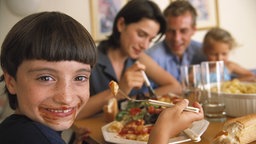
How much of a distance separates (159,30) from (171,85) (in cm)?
32

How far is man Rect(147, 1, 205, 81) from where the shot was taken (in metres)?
2.14

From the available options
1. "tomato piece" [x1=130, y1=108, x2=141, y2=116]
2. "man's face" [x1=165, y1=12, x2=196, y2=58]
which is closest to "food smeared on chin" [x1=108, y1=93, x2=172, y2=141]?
"tomato piece" [x1=130, y1=108, x2=141, y2=116]

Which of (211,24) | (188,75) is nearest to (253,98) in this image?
(188,75)

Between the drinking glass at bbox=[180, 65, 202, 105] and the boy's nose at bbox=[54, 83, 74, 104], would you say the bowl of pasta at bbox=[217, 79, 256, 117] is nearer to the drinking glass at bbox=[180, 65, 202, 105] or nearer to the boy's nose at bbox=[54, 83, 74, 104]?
the drinking glass at bbox=[180, 65, 202, 105]

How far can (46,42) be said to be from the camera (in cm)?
66

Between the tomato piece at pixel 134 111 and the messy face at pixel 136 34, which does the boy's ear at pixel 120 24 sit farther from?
the tomato piece at pixel 134 111

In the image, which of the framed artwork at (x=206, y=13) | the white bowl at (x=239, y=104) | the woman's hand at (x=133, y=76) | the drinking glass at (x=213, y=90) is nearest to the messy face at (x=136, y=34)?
the woman's hand at (x=133, y=76)

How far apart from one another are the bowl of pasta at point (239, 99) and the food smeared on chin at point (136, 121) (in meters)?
0.26

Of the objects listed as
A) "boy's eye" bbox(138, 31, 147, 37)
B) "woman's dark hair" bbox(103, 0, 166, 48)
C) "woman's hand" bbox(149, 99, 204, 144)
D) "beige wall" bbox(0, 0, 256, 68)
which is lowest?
"beige wall" bbox(0, 0, 256, 68)

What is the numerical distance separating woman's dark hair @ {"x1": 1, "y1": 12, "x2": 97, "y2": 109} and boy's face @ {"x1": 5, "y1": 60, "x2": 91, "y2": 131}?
0.02 meters

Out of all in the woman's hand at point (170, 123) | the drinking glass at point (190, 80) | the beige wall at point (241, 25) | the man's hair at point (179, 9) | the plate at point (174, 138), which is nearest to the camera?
the woman's hand at point (170, 123)

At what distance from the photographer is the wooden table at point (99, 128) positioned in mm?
859

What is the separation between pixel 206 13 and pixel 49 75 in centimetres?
268

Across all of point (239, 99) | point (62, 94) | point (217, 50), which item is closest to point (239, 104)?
point (239, 99)
